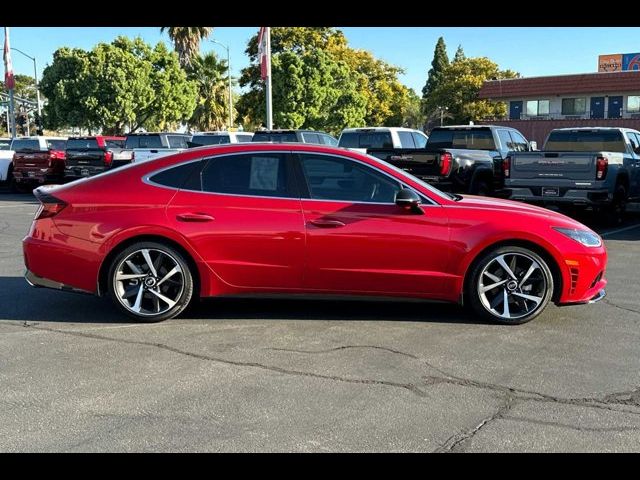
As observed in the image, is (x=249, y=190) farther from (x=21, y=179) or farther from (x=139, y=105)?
(x=139, y=105)

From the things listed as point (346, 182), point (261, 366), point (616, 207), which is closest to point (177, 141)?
point (616, 207)

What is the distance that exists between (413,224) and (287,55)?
3587 centimetres

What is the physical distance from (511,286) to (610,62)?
238 feet

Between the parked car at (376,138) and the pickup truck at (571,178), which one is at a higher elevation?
the parked car at (376,138)

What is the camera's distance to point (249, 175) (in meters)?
5.71

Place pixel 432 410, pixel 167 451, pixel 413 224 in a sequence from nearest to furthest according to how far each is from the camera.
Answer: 1. pixel 167 451
2. pixel 432 410
3. pixel 413 224

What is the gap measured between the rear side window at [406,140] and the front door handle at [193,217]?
439 inches

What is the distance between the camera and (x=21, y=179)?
19.5m

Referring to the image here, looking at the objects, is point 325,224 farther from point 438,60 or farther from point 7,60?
point 438,60

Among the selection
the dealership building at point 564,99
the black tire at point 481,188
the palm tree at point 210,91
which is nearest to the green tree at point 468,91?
the dealership building at point 564,99

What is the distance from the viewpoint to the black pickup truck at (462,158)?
12.2 meters

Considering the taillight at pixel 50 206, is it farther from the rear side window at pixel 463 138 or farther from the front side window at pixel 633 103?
the front side window at pixel 633 103

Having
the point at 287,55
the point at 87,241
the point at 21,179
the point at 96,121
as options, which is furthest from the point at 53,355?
the point at 287,55

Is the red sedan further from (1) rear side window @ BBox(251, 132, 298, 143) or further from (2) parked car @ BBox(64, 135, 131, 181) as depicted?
(2) parked car @ BBox(64, 135, 131, 181)
